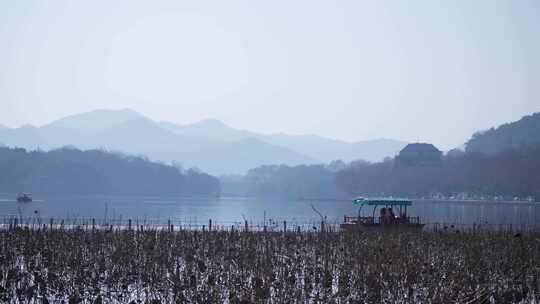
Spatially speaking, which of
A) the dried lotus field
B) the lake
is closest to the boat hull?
the lake

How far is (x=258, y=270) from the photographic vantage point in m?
24.5

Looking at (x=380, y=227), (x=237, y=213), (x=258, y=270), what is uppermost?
(x=380, y=227)

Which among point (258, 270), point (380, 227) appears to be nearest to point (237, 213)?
point (380, 227)

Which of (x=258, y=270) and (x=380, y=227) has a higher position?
(x=380, y=227)

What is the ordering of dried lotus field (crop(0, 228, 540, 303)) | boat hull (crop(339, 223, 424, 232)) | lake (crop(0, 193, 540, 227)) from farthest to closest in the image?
1. lake (crop(0, 193, 540, 227))
2. boat hull (crop(339, 223, 424, 232))
3. dried lotus field (crop(0, 228, 540, 303))

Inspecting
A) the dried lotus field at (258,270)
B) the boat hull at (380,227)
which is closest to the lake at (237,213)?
the boat hull at (380,227)

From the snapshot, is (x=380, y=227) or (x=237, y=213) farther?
(x=237, y=213)

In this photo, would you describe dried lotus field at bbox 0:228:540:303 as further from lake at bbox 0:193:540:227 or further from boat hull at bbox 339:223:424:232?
lake at bbox 0:193:540:227

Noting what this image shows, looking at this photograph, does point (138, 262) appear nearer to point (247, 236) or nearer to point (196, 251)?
point (196, 251)

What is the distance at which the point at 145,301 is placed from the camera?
19.5m

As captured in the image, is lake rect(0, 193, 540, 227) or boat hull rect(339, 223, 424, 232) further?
lake rect(0, 193, 540, 227)

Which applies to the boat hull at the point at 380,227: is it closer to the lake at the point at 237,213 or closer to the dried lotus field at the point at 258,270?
the lake at the point at 237,213

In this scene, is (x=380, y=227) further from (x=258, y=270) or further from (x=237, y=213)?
(x=237, y=213)

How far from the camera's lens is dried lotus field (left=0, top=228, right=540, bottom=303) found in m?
20.4
